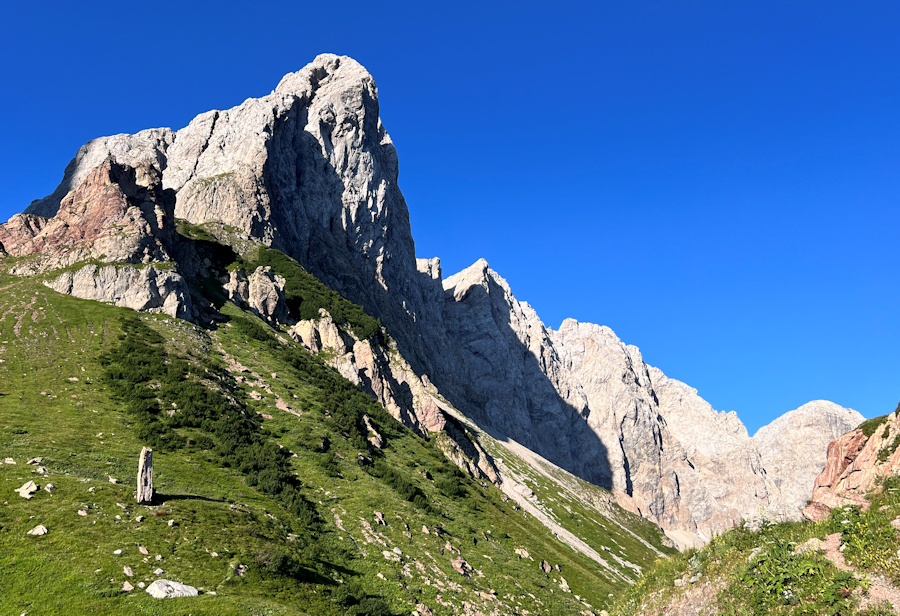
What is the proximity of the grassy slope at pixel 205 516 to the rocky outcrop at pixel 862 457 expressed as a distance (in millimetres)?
22760

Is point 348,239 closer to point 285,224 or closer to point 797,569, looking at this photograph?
point 285,224

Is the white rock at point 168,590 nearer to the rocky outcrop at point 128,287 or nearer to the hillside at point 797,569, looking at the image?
the hillside at point 797,569

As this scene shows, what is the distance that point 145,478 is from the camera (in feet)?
84.3

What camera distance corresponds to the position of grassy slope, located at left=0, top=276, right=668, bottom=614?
67.0 ft

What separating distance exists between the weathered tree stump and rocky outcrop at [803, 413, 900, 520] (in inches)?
1132

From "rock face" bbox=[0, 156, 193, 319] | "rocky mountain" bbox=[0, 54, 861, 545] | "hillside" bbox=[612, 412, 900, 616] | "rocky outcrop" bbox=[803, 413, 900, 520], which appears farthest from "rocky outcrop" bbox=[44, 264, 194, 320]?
"rocky outcrop" bbox=[803, 413, 900, 520]

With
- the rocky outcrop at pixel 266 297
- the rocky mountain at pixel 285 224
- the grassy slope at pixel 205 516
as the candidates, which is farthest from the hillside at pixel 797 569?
the rocky outcrop at pixel 266 297

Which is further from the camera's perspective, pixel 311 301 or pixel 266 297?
pixel 311 301

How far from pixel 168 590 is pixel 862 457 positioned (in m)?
29.8

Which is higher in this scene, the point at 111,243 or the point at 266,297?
the point at 266,297

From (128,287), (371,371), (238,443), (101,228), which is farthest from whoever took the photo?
(371,371)

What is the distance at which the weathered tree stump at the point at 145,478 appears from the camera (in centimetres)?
2544

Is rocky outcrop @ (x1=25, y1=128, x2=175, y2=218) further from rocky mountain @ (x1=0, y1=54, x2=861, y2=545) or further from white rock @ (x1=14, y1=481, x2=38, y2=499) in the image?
white rock @ (x1=14, y1=481, x2=38, y2=499)

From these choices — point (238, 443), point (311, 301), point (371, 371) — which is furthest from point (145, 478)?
point (311, 301)
